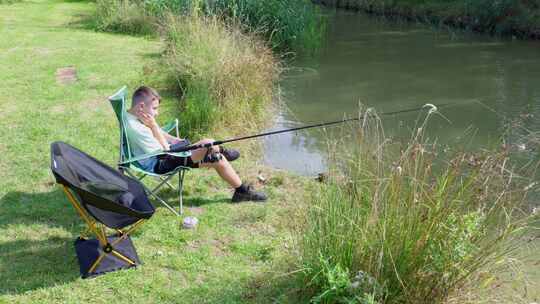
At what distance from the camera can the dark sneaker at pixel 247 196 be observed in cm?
486

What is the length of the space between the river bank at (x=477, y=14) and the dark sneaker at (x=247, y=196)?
45.3ft

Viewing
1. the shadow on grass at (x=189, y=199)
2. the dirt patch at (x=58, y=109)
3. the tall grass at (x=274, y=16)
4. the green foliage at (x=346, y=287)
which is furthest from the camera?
the tall grass at (x=274, y=16)

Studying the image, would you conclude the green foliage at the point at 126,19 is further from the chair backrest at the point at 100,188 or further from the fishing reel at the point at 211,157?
the chair backrest at the point at 100,188

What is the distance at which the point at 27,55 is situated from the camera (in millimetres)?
10750

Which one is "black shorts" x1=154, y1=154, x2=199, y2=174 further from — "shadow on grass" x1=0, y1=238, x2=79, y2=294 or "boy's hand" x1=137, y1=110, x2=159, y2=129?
"shadow on grass" x1=0, y1=238, x2=79, y2=294

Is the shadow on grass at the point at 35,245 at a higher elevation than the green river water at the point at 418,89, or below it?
higher

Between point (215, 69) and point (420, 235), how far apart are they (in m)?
4.69

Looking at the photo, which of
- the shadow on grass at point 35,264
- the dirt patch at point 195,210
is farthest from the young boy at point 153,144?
the shadow on grass at point 35,264

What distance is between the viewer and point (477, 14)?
17938mm

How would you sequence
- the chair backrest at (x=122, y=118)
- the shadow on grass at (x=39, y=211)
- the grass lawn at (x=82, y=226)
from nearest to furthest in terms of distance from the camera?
1. the grass lawn at (x=82, y=226)
2. the shadow on grass at (x=39, y=211)
3. the chair backrest at (x=122, y=118)

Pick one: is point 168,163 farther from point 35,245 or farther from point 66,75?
point 66,75

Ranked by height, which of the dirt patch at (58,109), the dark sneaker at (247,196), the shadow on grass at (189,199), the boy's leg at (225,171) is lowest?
the shadow on grass at (189,199)

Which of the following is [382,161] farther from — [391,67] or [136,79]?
[391,67]

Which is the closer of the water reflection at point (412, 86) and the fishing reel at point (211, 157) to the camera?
the fishing reel at point (211, 157)
